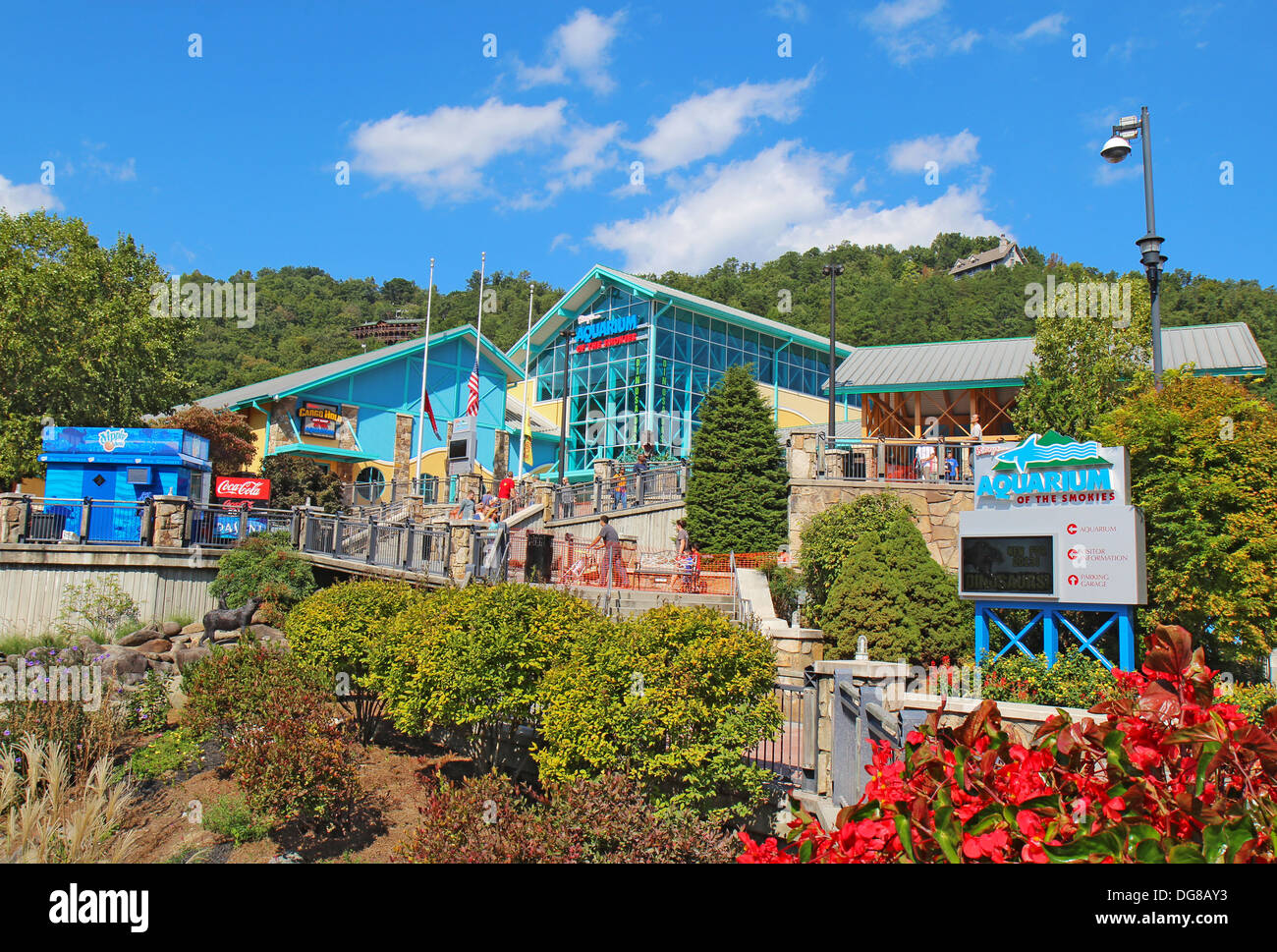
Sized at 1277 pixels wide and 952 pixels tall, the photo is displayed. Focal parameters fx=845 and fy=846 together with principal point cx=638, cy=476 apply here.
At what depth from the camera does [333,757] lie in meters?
9.30

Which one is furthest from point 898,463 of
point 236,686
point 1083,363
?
point 236,686

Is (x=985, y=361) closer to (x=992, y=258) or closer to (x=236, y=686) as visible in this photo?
(x=236, y=686)

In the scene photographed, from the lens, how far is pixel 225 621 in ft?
57.9

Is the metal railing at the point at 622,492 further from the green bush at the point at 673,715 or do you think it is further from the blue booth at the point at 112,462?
the green bush at the point at 673,715

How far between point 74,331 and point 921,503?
24.5m

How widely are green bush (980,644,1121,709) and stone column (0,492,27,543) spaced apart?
1944cm

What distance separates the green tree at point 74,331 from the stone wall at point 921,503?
20.7 m

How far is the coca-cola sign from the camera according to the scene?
2205 cm

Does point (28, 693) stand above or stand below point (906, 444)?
below

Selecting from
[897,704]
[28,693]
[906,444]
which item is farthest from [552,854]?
[906,444]
